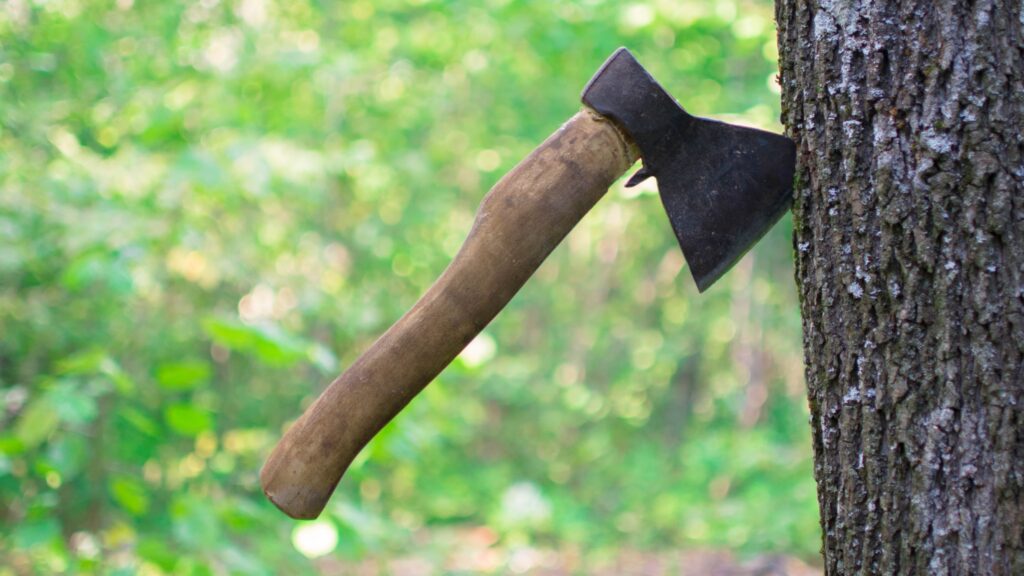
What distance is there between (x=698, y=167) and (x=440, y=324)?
1.38ft

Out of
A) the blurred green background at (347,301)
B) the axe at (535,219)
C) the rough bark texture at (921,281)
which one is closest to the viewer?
the rough bark texture at (921,281)

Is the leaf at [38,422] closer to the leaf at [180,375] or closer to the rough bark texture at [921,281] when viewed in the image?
the leaf at [180,375]

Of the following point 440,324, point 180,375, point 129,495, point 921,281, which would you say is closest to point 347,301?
point 129,495

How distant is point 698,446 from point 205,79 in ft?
17.2

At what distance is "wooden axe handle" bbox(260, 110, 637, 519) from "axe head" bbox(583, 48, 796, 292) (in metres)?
0.08

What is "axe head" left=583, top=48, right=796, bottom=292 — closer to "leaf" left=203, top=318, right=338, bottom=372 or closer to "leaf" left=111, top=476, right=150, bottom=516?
"leaf" left=203, top=318, right=338, bottom=372

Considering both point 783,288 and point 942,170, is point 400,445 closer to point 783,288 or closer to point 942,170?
point 942,170

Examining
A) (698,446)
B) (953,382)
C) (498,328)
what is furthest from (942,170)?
(498,328)

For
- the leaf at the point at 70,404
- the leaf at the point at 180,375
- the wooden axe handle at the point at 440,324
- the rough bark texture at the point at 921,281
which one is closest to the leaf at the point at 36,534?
the leaf at the point at 70,404

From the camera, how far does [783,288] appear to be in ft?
26.3

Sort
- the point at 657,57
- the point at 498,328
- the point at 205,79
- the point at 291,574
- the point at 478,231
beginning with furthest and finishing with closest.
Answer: the point at 498,328 < the point at 657,57 < the point at 205,79 < the point at 291,574 < the point at 478,231

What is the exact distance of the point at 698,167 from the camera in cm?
120

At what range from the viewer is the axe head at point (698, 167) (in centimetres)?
115

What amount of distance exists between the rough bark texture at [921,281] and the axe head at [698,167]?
0.47 feet
